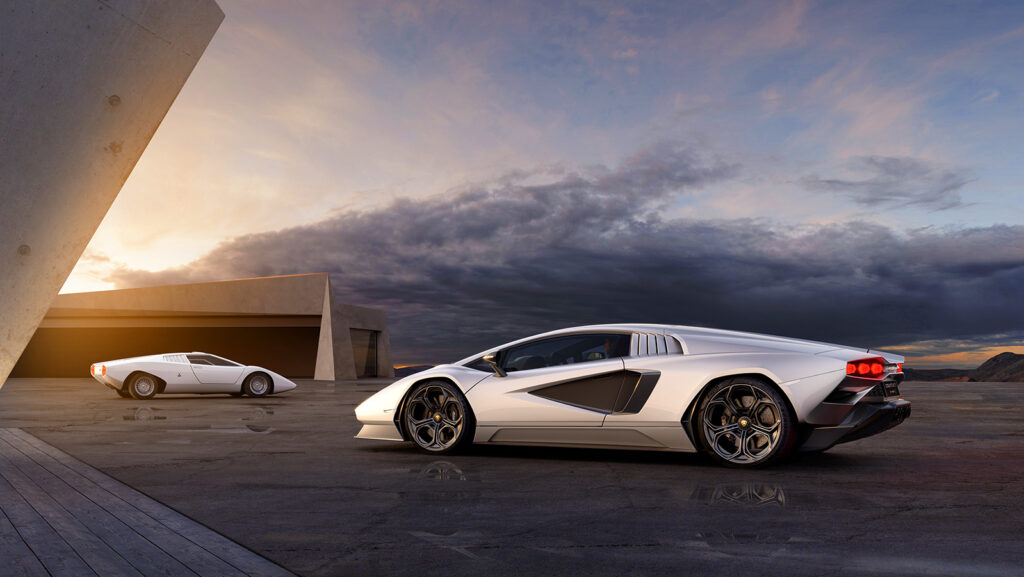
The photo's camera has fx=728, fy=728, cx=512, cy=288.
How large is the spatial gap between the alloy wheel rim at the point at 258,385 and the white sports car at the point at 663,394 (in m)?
11.8

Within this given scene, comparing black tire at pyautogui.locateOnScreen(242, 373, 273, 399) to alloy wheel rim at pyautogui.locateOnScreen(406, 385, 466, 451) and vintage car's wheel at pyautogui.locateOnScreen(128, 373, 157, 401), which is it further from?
alloy wheel rim at pyautogui.locateOnScreen(406, 385, 466, 451)

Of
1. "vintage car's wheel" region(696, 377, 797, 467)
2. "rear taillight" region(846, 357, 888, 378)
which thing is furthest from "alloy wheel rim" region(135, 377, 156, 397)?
"rear taillight" region(846, 357, 888, 378)

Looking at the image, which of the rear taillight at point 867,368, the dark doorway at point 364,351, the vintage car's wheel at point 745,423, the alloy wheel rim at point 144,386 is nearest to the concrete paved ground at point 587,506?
the vintage car's wheel at point 745,423

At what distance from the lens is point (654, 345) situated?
21.7 feet

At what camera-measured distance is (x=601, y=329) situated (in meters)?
6.88

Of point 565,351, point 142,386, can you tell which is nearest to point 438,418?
point 565,351

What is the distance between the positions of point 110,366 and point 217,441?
9692 mm

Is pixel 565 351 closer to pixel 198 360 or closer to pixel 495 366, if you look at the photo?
pixel 495 366

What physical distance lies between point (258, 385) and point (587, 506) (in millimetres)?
15071

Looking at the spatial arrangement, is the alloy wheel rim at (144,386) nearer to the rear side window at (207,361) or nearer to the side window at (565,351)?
the rear side window at (207,361)

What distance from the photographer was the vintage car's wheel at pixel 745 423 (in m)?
5.98

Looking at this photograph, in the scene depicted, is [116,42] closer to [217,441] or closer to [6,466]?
[6,466]

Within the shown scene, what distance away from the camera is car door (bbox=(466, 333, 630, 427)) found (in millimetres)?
6555

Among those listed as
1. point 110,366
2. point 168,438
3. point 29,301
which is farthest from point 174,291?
point 29,301
